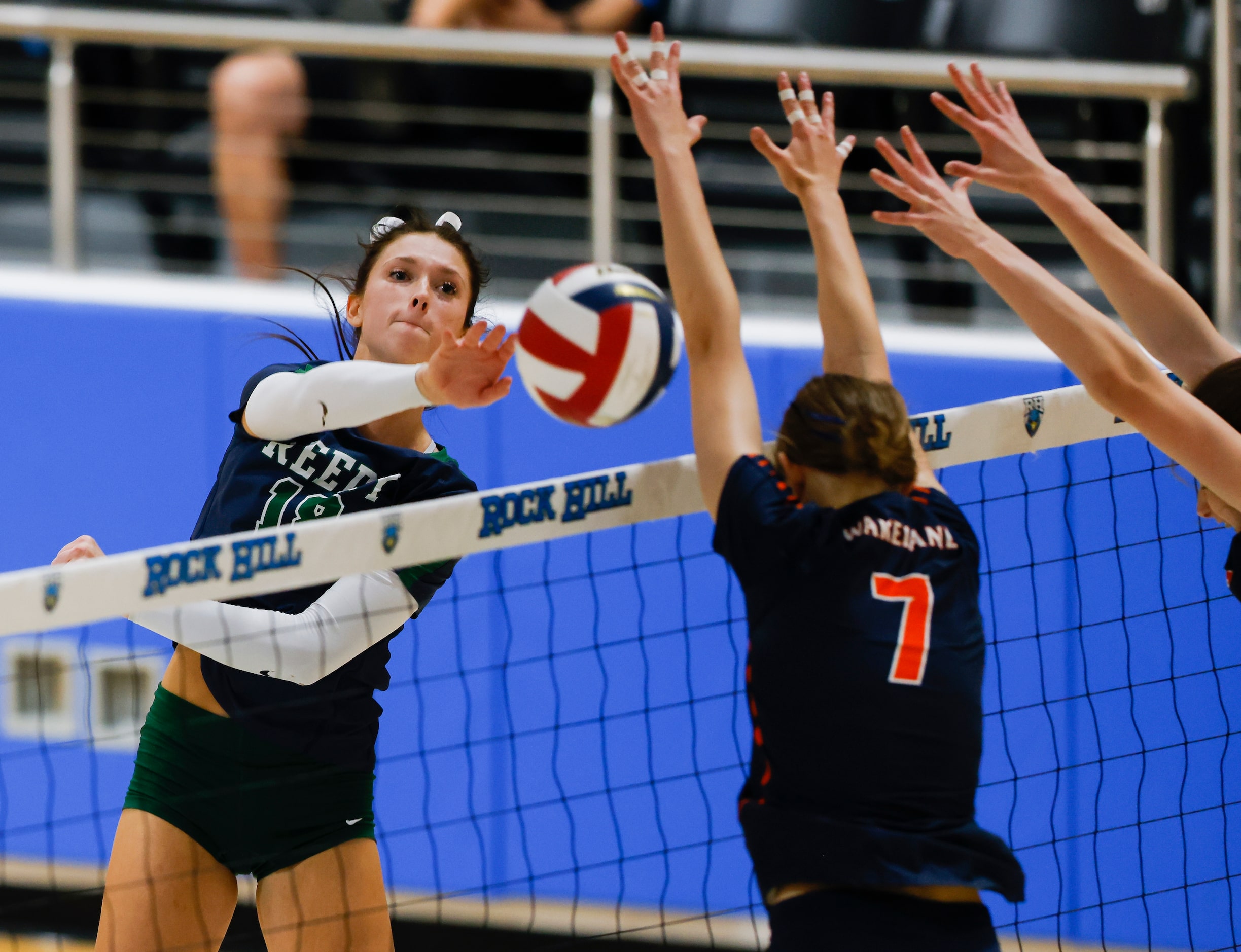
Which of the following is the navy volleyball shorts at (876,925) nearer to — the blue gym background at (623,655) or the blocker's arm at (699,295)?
the blocker's arm at (699,295)

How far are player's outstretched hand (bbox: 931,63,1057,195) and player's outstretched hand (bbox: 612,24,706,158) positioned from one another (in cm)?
43

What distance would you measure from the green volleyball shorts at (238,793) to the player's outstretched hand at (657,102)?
132 centimetres

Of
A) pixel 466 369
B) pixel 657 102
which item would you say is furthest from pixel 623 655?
pixel 657 102

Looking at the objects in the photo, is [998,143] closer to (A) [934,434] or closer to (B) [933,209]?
(B) [933,209]

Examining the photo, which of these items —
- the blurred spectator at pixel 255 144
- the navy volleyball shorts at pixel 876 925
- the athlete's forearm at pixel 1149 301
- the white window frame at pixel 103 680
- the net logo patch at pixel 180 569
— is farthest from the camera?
the blurred spectator at pixel 255 144

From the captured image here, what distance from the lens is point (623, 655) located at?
477 cm

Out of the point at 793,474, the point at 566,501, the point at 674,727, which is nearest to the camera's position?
the point at 793,474

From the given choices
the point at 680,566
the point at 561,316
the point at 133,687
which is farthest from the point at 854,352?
the point at 133,687

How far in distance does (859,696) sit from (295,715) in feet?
3.99

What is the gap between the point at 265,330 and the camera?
4.52 metres

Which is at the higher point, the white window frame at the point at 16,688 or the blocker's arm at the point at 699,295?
the white window frame at the point at 16,688

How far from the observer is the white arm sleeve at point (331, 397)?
2369 millimetres

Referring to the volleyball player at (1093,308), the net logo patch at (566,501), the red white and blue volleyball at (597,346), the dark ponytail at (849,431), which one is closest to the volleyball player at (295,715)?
the net logo patch at (566,501)

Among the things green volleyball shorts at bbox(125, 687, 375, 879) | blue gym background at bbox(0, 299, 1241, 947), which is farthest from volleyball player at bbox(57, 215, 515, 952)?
blue gym background at bbox(0, 299, 1241, 947)
